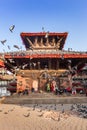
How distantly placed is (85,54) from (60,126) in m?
17.7

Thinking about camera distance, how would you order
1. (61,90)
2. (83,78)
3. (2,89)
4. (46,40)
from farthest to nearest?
(2,89), (83,78), (46,40), (61,90)

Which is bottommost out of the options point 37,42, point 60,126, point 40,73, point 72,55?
point 60,126

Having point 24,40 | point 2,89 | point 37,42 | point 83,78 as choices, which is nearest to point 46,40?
point 37,42

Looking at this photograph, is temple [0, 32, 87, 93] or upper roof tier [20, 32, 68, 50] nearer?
temple [0, 32, 87, 93]

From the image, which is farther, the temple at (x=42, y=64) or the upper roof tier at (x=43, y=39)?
the upper roof tier at (x=43, y=39)

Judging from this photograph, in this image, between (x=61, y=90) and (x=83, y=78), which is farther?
(x=83, y=78)

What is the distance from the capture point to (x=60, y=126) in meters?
12.5

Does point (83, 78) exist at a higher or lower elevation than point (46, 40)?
lower

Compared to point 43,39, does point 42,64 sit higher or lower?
lower

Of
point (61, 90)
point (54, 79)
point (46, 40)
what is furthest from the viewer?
point (46, 40)

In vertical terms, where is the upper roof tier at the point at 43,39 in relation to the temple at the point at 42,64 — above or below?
above

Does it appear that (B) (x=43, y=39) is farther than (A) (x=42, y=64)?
Yes

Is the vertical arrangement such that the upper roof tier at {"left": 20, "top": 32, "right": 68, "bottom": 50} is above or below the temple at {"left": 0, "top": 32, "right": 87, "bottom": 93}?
above

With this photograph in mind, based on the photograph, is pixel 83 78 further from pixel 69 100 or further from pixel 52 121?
pixel 52 121
